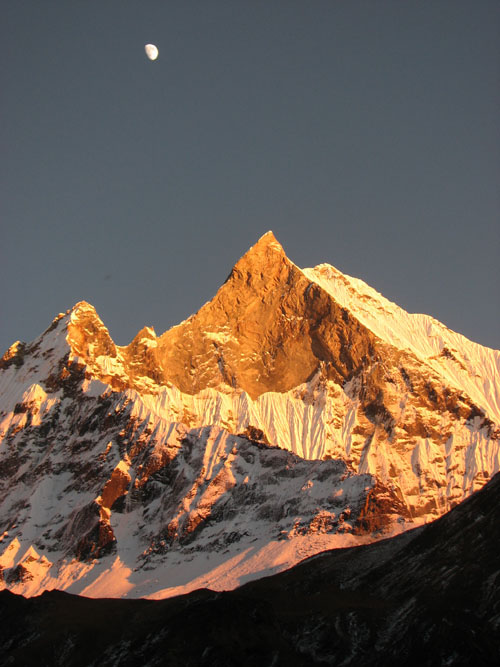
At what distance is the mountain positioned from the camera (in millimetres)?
154875

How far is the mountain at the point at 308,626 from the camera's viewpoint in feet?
508

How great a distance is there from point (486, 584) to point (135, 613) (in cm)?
5684

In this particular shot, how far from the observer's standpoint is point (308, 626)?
170 m

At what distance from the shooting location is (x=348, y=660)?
156500 mm

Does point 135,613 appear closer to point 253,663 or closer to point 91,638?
point 91,638

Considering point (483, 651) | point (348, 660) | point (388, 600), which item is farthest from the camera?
point (388, 600)

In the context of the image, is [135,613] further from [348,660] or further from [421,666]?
[421,666]

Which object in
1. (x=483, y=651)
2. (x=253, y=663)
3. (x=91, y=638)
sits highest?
(x=91, y=638)

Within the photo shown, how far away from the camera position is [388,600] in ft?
603

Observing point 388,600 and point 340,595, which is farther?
point 340,595

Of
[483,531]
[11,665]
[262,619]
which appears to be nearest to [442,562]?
[483,531]

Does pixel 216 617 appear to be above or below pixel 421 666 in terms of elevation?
above

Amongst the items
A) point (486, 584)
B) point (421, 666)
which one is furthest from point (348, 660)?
point (486, 584)

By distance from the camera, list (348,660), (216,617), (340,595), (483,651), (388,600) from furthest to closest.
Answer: (340,595), (388,600), (216,617), (348,660), (483,651)
